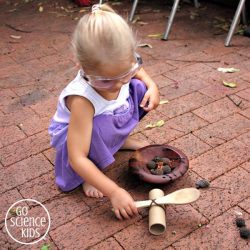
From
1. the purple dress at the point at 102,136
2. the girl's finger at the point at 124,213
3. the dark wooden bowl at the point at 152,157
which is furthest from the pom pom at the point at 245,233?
the purple dress at the point at 102,136

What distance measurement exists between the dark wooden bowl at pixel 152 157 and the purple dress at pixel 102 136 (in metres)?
0.13

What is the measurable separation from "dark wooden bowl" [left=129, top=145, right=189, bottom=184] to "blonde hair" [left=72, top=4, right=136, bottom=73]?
24.5 inches

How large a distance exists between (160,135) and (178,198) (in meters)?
0.72

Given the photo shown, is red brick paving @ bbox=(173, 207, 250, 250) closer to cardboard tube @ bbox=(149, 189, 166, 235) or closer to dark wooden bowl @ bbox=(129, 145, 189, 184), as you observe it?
cardboard tube @ bbox=(149, 189, 166, 235)

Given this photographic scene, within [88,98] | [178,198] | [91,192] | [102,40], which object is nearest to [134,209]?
[178,198]

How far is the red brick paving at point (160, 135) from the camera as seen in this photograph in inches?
72.5

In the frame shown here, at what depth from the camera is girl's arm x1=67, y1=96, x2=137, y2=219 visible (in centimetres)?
183

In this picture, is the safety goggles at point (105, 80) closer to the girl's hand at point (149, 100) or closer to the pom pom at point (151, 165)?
the girl's hand at point (149, 100)

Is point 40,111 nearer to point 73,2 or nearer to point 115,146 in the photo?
point 115,146

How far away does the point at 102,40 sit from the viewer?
1624 mm

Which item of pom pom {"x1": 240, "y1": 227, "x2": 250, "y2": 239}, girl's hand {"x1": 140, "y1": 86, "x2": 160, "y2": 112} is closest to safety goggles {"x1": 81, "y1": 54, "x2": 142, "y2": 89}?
girl's hand {"x1": 140, "y1": 86, "x2": 160, "y2": 112}

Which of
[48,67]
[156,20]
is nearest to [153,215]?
[48,67]

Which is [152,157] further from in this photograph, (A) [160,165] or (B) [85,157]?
(B) [85,157]

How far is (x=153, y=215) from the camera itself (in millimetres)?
1803
